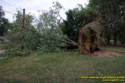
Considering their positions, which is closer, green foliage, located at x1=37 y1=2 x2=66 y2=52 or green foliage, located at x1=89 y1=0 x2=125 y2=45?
green foliage, located at x1=89 y1=0 x2=125 y2=45

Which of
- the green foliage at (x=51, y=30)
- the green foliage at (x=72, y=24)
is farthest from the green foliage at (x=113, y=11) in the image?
the green foliage at (x=72, y=24)

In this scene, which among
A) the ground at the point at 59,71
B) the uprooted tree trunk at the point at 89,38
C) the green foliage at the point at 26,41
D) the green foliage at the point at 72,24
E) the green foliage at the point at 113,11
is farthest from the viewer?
the green foliage at the point at 72,24

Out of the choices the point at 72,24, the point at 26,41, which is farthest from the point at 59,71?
the point at 72,24

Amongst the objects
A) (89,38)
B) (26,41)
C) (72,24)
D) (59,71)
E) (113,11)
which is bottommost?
(59,71)

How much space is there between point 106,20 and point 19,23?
11.8 m

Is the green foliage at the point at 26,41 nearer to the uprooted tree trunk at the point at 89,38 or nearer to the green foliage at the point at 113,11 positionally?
the uprooted tree trunk at the point at 89,38

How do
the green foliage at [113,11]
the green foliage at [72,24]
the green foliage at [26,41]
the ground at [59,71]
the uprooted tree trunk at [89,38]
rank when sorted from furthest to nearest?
the green foliage at [72,24]
the green foliage at [26,41]
the uprooted tree trunk at [89,38]
the ground at [59,71]
the green foliage at [113,11]

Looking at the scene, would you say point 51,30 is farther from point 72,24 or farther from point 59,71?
point 59,71

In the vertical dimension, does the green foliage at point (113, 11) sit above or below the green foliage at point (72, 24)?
below

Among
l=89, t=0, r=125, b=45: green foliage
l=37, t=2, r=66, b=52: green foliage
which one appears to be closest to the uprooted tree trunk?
l=37, t=2, r=66, b=52: green foliage

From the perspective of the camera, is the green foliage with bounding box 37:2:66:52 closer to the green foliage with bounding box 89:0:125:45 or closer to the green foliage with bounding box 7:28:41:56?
the green foliage with bounding box 7:28:41:56

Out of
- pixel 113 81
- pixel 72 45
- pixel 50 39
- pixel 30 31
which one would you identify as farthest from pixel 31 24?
pixel 113 81

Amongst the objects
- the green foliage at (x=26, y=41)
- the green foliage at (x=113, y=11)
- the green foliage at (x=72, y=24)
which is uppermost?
the green foliage at (x=72, y=24)

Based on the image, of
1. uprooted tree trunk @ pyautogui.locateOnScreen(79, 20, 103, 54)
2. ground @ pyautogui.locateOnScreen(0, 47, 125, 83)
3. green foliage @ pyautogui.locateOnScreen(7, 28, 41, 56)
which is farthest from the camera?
green foliage @ pyautogui.locateOnScreen(7, 28, 41, 56)
